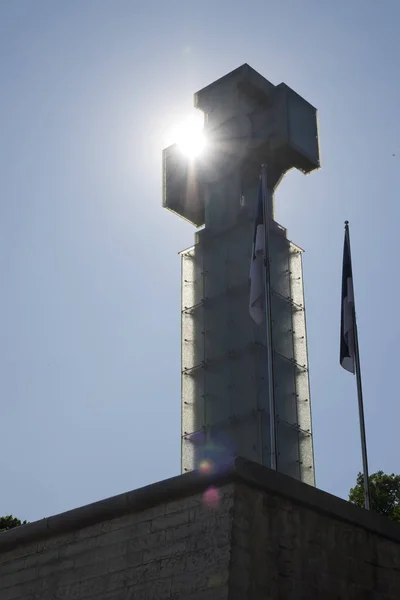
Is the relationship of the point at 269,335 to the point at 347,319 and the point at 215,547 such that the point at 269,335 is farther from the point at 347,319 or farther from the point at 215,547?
the point at 215,547

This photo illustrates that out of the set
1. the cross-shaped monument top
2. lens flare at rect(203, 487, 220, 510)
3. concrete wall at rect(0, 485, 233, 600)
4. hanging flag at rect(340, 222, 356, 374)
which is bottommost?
concrete wall at rect(0, 485, 233, 600)

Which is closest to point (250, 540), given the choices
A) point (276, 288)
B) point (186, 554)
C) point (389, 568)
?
point (186, 554)

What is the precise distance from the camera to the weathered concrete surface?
1208cm

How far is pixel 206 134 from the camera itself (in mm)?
31688

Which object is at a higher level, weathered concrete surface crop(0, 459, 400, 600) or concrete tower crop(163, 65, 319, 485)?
concrete tower crop(163, 65, 319, 485)

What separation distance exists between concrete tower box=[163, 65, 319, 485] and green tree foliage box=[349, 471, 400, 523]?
853 centimetres

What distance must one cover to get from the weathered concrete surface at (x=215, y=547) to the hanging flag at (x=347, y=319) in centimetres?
402

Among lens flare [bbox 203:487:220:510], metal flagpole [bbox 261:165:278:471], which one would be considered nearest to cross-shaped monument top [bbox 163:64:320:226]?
metal flagpole [bbox 261:165:278:471]

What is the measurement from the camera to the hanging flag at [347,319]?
1783 centimetres

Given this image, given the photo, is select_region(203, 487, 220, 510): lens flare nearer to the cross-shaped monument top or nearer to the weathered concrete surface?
the weathered concrete surface

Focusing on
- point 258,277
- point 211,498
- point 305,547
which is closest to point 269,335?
point 258,277

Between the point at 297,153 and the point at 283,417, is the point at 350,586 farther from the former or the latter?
the point at 297,153

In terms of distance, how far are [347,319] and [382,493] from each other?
59.4 feet

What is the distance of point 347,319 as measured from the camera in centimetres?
1817
